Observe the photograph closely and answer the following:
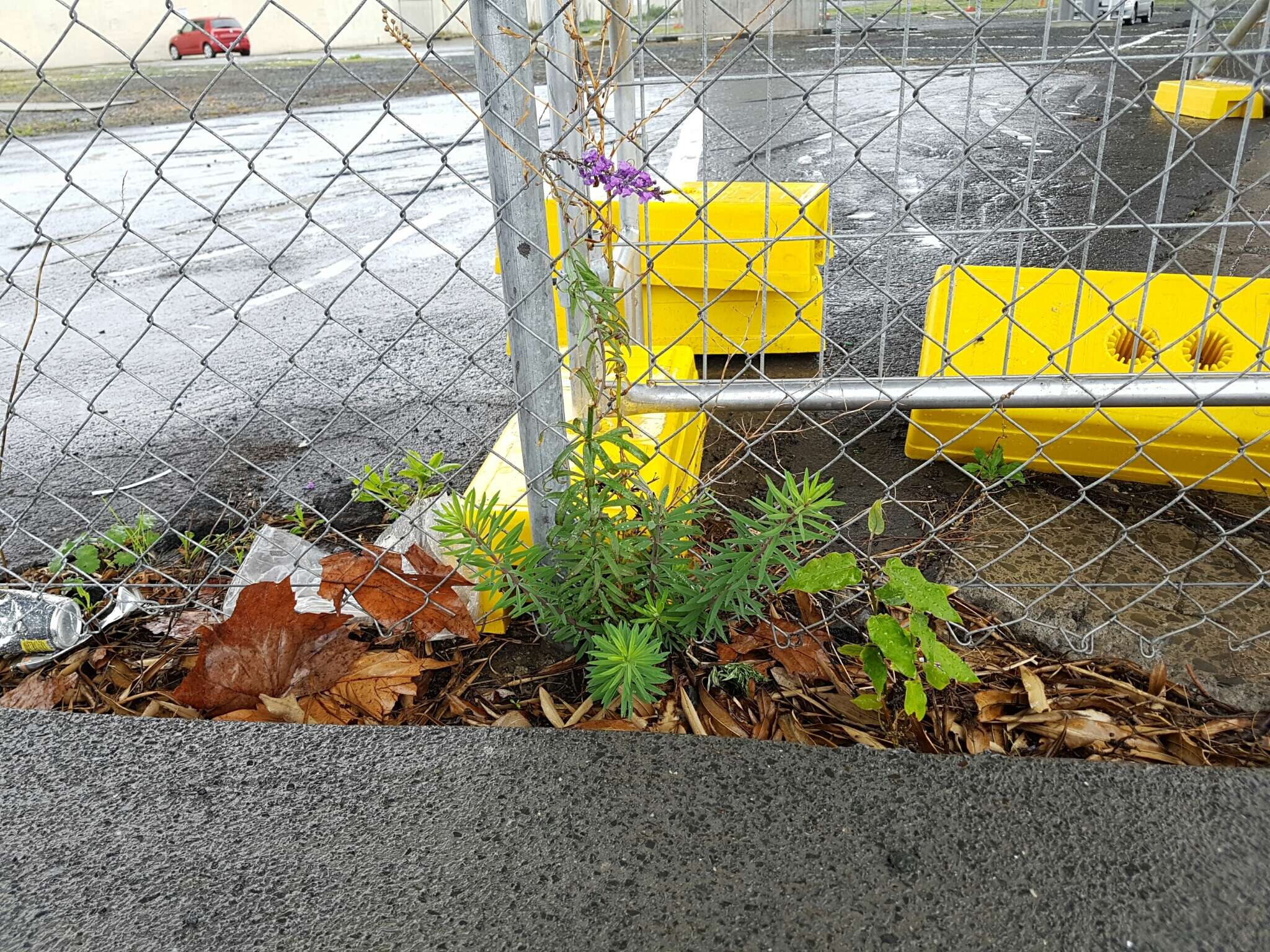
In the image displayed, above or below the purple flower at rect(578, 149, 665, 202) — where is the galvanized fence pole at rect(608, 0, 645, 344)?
below

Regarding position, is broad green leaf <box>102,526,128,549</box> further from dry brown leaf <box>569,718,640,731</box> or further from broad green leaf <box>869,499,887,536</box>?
broad green leaf <box>869,499,887,536</box>

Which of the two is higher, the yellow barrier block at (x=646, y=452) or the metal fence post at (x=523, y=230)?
the metal fence post at (x=523, y=230)

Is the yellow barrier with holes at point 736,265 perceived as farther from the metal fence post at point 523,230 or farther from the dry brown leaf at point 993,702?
the dry brown leaf at point 993,702

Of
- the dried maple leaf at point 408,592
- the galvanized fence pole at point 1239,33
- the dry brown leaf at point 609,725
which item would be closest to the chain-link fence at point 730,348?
the dried maple leaf at point 408,592

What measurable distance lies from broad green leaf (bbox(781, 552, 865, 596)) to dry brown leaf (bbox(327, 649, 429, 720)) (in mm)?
777

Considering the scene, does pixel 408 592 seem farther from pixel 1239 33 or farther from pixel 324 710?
pixel 1239 33

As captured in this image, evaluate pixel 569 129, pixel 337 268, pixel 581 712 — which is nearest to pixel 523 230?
pixel 569 129

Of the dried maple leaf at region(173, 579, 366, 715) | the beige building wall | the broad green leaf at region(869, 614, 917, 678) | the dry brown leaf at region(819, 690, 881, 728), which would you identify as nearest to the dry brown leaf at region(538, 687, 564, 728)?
the dried maple leaf at region(173, 579, 366, 715)

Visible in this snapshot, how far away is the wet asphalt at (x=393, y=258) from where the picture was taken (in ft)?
7.48

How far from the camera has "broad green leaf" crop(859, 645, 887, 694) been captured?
1690 mm

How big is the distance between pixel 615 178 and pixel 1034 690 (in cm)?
126

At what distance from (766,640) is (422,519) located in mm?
880

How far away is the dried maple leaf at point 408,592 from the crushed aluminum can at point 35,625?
59 cm

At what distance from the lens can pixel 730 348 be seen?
310cm
